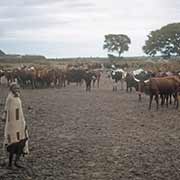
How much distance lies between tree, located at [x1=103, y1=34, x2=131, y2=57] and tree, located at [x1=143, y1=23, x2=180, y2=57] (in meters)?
28.4

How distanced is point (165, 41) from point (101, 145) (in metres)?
70.9

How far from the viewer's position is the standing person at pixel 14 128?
9.40m

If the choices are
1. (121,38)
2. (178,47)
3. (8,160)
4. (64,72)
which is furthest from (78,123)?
(121,38)

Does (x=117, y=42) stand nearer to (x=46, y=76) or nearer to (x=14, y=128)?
(x=46, y=76)

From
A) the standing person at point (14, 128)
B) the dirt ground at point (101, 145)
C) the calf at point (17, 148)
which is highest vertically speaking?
the standing person at point (14, 128)

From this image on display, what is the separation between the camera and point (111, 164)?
33.2 feet

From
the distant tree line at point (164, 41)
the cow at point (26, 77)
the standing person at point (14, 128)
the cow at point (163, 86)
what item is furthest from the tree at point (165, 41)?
the standing person at point (14, 128)

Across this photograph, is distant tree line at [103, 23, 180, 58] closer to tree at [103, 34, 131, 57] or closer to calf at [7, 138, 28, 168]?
tree at [103, 34, 131, 57]

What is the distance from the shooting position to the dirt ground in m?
9.39

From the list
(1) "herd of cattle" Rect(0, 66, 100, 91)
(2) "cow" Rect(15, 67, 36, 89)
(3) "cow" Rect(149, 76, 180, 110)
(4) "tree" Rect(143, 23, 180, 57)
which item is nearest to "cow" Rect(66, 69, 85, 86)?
(1) "herd of cattle" Rect(0, 66, 100, 91)

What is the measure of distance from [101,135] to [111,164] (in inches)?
148

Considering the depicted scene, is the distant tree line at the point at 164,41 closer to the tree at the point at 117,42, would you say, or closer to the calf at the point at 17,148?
the tree at the point at 117,42

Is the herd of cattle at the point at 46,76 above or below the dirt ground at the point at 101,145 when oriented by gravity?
above

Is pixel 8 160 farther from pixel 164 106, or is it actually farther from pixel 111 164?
pixel 164 106
